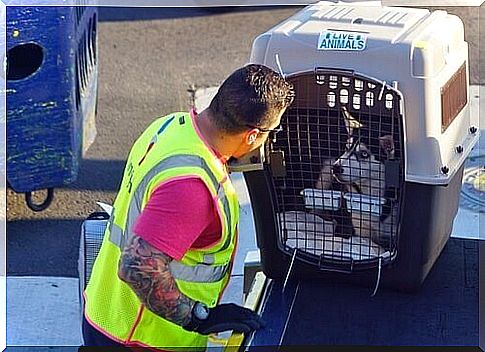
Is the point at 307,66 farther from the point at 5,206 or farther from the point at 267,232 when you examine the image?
the point at 5,206

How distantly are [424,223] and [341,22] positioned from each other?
62 centimetres

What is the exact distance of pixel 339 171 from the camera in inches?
112

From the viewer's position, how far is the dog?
9.18ft

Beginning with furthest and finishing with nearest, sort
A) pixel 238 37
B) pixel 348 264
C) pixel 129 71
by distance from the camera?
pixel 238 37 → pixel 129 71 → pixel 348 264

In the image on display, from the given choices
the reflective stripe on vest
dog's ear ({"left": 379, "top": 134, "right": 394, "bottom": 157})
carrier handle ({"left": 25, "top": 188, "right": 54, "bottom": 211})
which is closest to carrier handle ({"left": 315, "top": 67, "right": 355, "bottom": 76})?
dog's ear ({"left": 379, "top": 134, "right": 394, "bottom": 157})

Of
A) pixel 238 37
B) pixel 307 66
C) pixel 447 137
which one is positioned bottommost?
pixel 238 37

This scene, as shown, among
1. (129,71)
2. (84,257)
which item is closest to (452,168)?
(84,257)

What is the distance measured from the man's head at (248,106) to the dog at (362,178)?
54 centimetres

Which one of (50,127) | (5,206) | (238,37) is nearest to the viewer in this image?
(50,127)

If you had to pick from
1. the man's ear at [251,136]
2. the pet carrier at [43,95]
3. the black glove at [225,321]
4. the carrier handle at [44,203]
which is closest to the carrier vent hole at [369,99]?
the man's ear at [251,136]

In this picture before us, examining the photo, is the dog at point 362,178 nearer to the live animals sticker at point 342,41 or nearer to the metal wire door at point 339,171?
the metal wire door at point 339,171

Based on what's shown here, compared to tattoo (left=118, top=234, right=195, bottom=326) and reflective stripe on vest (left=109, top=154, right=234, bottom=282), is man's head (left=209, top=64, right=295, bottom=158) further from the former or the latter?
tattoo (left=118, top=234, right=195, bottom=326)

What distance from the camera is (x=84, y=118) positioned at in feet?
14.1

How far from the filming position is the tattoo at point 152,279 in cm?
218
